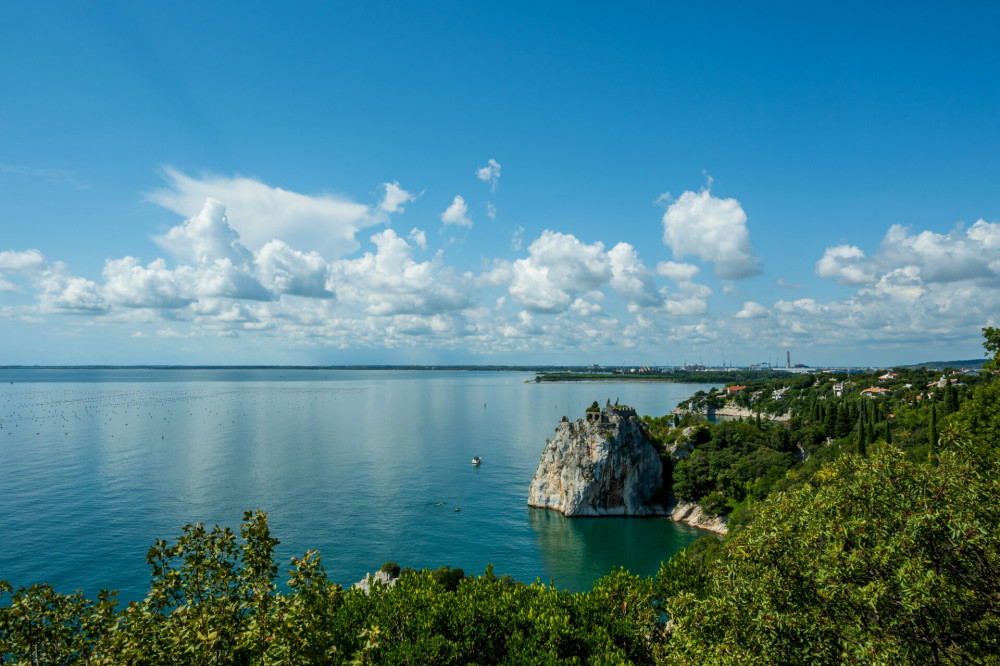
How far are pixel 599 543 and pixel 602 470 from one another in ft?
35.7

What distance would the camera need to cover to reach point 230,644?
39.7 feet

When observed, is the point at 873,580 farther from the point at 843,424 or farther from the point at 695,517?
the point at 843,424

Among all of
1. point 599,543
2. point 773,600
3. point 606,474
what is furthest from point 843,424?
point 773,600

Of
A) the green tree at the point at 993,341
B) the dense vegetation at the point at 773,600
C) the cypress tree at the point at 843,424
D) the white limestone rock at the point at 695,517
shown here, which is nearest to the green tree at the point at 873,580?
the dense vegetation at the point at 773,600

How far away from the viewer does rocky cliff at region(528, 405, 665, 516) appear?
6825 cm

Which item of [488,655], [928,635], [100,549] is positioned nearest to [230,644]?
[488,655]

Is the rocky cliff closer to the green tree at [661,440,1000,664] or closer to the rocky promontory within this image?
the rocky promontory

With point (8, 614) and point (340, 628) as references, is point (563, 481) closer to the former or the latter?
point (340, 628)

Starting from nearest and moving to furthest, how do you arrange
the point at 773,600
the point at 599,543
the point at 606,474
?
the point at 773,600 < the point at 599,543 < the point at 606,474

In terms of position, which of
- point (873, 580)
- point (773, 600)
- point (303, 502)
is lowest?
point (303, 502)

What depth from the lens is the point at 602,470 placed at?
68438 mm

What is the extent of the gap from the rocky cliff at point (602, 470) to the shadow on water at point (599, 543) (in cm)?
163

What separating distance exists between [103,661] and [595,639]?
51.4 feet

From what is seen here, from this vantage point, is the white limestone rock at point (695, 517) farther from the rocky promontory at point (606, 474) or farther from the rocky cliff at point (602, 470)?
the rocky cliff at point (602, 470)
